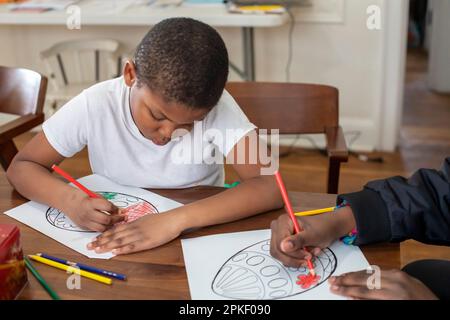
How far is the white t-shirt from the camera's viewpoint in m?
1.28

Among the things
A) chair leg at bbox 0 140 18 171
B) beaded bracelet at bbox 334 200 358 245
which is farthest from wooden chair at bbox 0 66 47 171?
beaded bracelet at bbox 334 200 358 245

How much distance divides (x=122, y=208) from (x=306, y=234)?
0.36 metres

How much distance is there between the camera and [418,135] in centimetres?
330

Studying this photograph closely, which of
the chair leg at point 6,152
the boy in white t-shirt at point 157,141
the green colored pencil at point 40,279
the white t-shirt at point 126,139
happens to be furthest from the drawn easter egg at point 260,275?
the chair leg at point 6,152

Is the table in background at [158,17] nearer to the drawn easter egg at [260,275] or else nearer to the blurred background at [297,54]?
the blurred background at [297,54]

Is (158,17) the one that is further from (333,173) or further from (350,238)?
(350,238)

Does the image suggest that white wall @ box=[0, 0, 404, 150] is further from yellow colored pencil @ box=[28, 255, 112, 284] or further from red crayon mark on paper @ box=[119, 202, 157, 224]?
yellow colored pencil @ box=[28, 255, 112, 284]

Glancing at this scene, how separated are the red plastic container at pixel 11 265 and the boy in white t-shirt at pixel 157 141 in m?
0.14

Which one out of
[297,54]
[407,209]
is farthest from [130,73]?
[297,54]

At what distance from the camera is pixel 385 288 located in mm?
857

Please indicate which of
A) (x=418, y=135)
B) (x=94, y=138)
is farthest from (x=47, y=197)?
(x=418, y=135)

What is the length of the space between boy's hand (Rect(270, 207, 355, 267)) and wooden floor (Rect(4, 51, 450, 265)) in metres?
1.25
